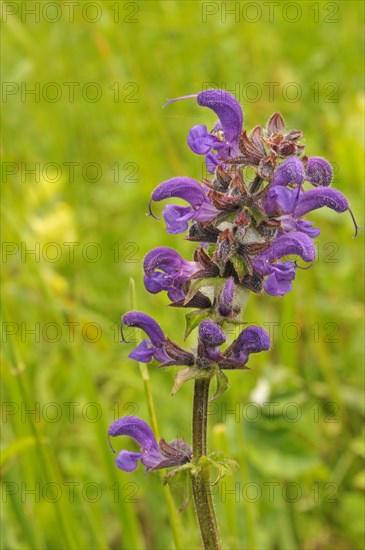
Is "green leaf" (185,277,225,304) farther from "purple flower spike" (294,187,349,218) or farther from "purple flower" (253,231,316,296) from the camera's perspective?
"purple flower spike" (294,187,349,218)

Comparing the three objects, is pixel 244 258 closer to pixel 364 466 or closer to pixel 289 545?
pixel 289 545

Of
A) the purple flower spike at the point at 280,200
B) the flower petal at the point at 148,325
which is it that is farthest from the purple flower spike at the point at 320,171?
the flower petal at the point at 148,325

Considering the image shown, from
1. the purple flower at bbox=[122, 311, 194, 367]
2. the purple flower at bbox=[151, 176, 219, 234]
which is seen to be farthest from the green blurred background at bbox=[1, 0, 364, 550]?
the purple flower at bbox=[151, 176, 219, 234]

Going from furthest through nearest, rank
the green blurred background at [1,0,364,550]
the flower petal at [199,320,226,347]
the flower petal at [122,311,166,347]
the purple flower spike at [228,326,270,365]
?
the green blurred background at [1,0,364,550]
the flower petal at [122,311,166,347]
the purple flower spike at [228,326,270,365]
the flower petal at [199,320,226,347]

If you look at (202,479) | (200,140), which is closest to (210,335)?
(202,479)

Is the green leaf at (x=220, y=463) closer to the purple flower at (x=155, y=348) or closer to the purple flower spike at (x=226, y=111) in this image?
the purple flower at (x=155, y=348)

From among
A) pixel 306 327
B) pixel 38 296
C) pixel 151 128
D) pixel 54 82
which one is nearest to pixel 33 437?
pixel 38 296

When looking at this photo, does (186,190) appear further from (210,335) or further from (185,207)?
(210,335)
